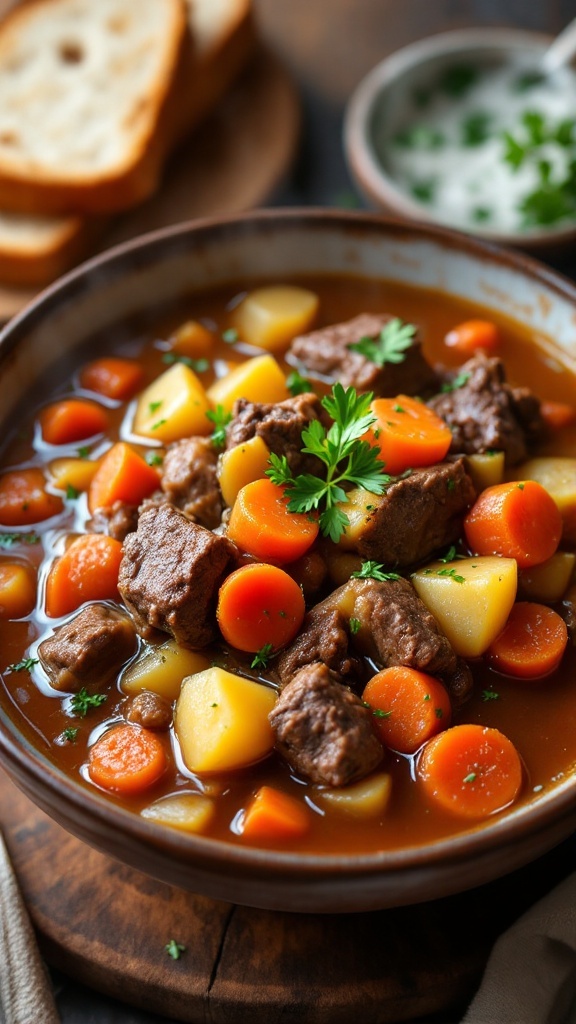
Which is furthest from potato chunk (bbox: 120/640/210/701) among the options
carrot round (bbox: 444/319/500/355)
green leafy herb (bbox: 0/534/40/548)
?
carrot round (bbox: 444/319/500/355)

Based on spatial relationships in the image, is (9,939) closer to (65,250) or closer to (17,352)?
(17,352)

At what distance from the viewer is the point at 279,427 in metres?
3.47

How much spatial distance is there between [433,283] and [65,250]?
1.86 meters

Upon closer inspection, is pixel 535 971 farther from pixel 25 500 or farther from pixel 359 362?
pixel 25 500

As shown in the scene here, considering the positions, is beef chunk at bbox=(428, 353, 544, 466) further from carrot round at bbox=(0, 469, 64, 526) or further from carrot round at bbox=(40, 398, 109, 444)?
carrot round at bbox=(0, 469, 64, 526)

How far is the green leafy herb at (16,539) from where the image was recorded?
372cm

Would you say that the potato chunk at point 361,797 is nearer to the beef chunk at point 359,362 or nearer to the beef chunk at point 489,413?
the beef chunk at point 489,413

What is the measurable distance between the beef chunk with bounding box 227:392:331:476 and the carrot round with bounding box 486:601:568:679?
32.3 inches

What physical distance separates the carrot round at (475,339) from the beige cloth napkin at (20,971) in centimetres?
266

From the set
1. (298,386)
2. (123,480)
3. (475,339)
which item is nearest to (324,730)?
(123,480)

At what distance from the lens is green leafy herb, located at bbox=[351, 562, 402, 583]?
3.27 m

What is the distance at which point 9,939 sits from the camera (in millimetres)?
3193

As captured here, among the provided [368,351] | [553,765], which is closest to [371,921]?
[553,765]

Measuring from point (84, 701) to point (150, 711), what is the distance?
224 mm
